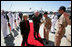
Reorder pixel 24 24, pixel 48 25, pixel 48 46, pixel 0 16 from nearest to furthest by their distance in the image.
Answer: pixel 24 24, pixel 48 46, pixel 48 25, pixel 0 16

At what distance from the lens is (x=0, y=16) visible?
731cm

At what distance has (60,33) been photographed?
423 centimetres

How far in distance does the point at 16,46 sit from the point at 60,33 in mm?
2698

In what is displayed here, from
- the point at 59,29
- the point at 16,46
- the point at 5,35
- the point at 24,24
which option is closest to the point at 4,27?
the point at 5,35

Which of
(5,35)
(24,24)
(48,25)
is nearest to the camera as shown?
(24,24)

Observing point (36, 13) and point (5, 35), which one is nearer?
point (36, 13)

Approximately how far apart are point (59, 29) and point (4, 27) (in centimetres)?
487

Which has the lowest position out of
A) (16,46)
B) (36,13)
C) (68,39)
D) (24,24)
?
(16,46)

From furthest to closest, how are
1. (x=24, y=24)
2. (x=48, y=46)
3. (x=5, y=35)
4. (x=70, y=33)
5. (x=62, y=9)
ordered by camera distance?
1. (x=5, y=35)
2. (x=48, y=46)
3. (x=24, y=24)
4. (x=62, y=9)
5. (x=70, y=33)

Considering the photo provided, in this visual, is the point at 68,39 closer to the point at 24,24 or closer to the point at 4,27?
the point at 24,24

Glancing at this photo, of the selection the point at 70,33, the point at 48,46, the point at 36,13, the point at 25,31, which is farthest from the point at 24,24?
the point at 70,33

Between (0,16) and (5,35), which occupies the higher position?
(0,16)

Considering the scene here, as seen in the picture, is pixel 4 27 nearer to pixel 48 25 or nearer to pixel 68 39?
pixel 48 25

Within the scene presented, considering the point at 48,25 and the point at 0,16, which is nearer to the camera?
the point at 48,25
